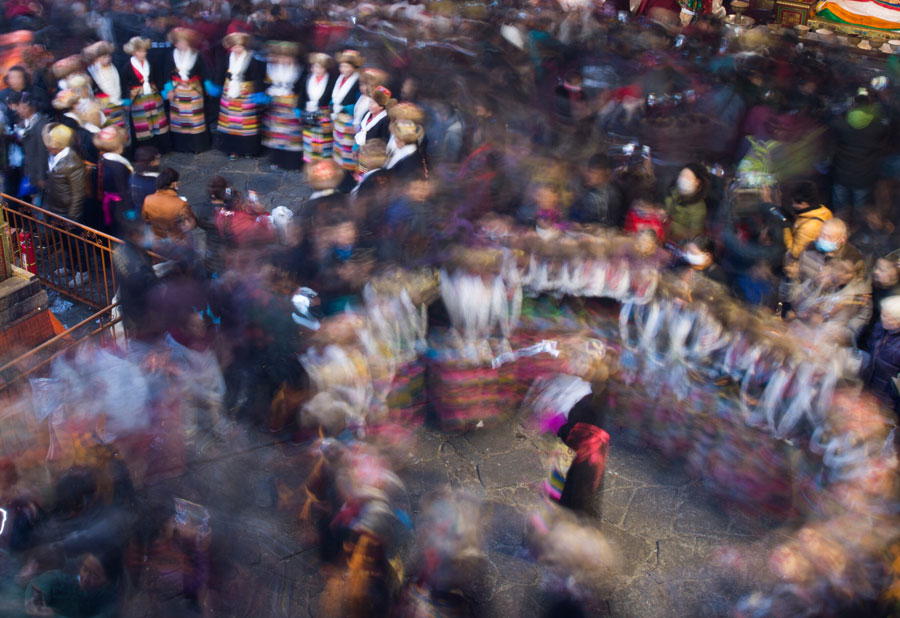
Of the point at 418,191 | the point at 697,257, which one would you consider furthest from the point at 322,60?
the point at 697,257

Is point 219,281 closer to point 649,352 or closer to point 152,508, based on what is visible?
point 152,508

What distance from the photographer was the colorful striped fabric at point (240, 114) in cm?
1014

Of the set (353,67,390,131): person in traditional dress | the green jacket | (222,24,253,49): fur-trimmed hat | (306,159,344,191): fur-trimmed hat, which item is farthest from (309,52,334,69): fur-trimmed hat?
the green jacket

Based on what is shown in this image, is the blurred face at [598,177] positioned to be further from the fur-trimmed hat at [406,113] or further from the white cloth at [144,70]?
the white cloth at [144,70]

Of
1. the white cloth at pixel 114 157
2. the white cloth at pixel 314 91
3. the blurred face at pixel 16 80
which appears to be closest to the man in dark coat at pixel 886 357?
the white cloth at pixel 114 157

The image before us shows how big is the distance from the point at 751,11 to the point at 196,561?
12234 mm

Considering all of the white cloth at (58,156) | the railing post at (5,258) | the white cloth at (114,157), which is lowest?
the railing post at (5,258)

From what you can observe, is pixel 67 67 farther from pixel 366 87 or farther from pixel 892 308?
pixel 892 308

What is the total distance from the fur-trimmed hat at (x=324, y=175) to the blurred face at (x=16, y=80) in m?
3.73

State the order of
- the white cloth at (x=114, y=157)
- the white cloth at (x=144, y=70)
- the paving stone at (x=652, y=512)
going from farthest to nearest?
the white cloth at (x=144, y=70), the white cloth at (x=114, y=157), the paving stone at (x=652, y=512)

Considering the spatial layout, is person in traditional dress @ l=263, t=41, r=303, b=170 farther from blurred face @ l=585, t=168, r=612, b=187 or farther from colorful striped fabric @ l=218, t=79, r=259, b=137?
blurred face @ l=585, t=168, r=612, b=187

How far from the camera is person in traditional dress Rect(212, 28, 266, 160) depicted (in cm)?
984

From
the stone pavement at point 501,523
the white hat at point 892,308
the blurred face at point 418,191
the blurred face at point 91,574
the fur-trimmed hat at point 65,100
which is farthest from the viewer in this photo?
the fur-trimmed hat at point 65,100

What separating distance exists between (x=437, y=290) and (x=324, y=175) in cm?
127
